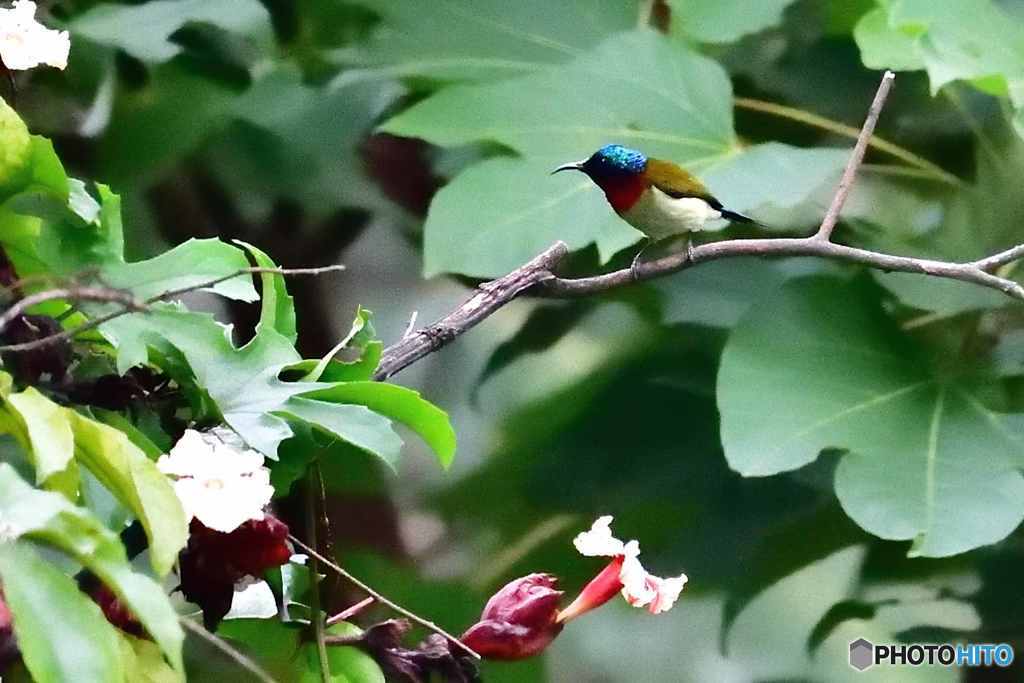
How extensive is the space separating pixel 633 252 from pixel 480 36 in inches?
9.9

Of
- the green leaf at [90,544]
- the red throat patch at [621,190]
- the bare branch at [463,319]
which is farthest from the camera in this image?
the red throat patch at [621,190]

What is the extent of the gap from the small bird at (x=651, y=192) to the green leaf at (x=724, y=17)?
19 centimetres

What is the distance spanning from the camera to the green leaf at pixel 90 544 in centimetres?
32

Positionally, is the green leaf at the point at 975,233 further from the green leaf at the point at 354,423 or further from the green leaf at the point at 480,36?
the green leaf at the point at 354,423

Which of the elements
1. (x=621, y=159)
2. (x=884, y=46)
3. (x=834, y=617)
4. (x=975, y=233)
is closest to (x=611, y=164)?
(x=621, y=159)

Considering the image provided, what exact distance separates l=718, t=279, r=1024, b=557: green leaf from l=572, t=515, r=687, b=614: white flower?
33 centimetres

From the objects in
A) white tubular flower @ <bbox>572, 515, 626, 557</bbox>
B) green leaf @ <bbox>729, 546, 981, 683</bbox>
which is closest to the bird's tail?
green leaf @ <bbox>729, 546, 981, 683</bbox>

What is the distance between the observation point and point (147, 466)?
0.36 meters

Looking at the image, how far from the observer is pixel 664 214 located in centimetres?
94

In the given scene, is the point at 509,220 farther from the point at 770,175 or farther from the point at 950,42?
the point at 950,42

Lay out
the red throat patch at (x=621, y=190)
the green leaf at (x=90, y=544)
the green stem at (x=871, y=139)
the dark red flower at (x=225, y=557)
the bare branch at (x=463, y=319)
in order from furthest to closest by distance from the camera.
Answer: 1. the green stem at (x=871, y=139)
2. the red throat patch at (x=621, y=190)
3. the bare branch at (x=463, y=319)
4. the dark red flower at (x=225, y=557)
5. the green leaf at (x=90, y=544)

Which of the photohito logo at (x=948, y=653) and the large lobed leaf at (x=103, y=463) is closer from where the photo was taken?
the large lobed leaf at (x=103, y=463)

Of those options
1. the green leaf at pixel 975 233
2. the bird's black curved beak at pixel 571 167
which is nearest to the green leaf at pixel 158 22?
the bird's black curved beak at pixel 571 167

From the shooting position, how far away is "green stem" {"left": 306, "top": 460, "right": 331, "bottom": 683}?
1.52ft
